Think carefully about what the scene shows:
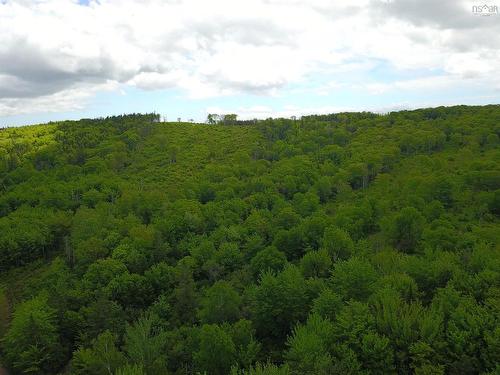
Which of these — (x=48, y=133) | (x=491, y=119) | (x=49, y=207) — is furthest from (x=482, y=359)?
(x=48, y=133)

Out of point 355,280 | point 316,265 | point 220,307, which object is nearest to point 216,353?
point 220,307

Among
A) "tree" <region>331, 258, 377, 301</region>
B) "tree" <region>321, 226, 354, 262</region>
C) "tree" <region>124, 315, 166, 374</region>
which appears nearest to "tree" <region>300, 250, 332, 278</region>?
"tree" <region>321, 226, 354, 262</region>

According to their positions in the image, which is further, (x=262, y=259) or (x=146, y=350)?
(x=262, y=259)

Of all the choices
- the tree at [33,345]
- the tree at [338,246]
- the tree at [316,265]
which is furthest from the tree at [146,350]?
the tree at [338,246]

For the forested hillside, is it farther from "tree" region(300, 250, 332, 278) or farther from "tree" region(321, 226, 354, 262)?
"tree" region(321, 226, 354, 262)

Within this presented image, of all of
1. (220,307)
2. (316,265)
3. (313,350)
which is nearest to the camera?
(313,350)

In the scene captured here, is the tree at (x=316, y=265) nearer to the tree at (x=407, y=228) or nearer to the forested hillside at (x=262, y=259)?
the forested hillside at (x=262, y=259)

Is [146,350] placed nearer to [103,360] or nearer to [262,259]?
[103,360]
